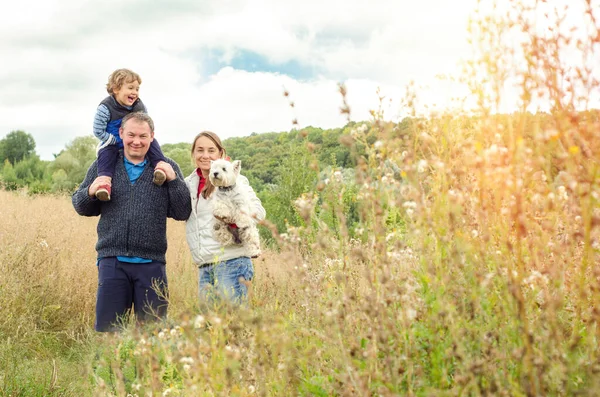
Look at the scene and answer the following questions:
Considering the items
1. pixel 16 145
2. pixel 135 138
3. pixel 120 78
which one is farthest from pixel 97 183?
pixel 16 145

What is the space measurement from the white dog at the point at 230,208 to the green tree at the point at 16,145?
2056 inches

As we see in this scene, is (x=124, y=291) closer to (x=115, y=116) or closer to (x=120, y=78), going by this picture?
(x=115, y=116)

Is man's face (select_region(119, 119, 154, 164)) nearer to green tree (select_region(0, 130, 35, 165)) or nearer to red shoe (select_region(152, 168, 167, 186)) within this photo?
red shoe (select_region(152, 168, 167, 186))

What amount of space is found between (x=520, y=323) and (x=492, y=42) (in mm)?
1603

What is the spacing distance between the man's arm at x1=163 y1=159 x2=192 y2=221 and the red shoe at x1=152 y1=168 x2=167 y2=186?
0.13ft

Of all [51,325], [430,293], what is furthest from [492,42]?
[51,325]

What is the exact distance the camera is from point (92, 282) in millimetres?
6344

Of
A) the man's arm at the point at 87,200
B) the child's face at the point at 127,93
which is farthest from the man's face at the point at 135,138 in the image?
the child's face at the point at 127,93

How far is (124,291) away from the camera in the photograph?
442 centimetres

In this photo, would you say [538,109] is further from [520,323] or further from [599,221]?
[520,323]

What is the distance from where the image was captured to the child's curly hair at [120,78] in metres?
5.01

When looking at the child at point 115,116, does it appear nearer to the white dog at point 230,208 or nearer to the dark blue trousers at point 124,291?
the white dog at point 230,208

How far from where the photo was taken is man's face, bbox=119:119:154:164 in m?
4.49

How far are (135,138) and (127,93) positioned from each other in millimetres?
720
